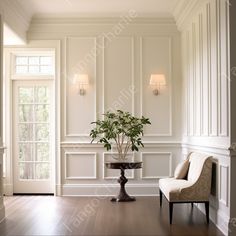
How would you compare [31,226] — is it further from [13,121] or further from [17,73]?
[17,73]

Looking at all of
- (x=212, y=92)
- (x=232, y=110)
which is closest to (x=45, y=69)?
(x=212, y=92)

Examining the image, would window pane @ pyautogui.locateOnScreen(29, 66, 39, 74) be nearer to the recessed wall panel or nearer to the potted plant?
the recessed wall panel

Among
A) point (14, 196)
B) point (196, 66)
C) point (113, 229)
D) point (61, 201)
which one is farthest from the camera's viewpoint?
point (14, 196)

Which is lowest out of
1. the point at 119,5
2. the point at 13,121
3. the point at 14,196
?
the point at 14,196

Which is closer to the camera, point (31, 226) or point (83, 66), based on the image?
point (31, 226)

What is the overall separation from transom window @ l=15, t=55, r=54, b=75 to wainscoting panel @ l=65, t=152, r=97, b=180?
60.4 inches

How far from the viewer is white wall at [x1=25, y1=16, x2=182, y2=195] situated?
6430 mm

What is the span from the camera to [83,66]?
6461 millimetres

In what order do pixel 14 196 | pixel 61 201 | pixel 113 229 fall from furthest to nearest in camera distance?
pixel 14 196 < pixel 61 201 < pixel 113 229

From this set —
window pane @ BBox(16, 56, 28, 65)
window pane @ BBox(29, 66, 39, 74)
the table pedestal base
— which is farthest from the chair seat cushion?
window pane @ BBox(16, 56, 28, 65)

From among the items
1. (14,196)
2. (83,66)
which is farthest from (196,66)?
(14,196)

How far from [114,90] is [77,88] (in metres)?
0.63

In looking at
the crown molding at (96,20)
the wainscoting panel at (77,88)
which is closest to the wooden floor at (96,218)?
the wainscoting panel at (77,88)

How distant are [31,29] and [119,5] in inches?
63.4
